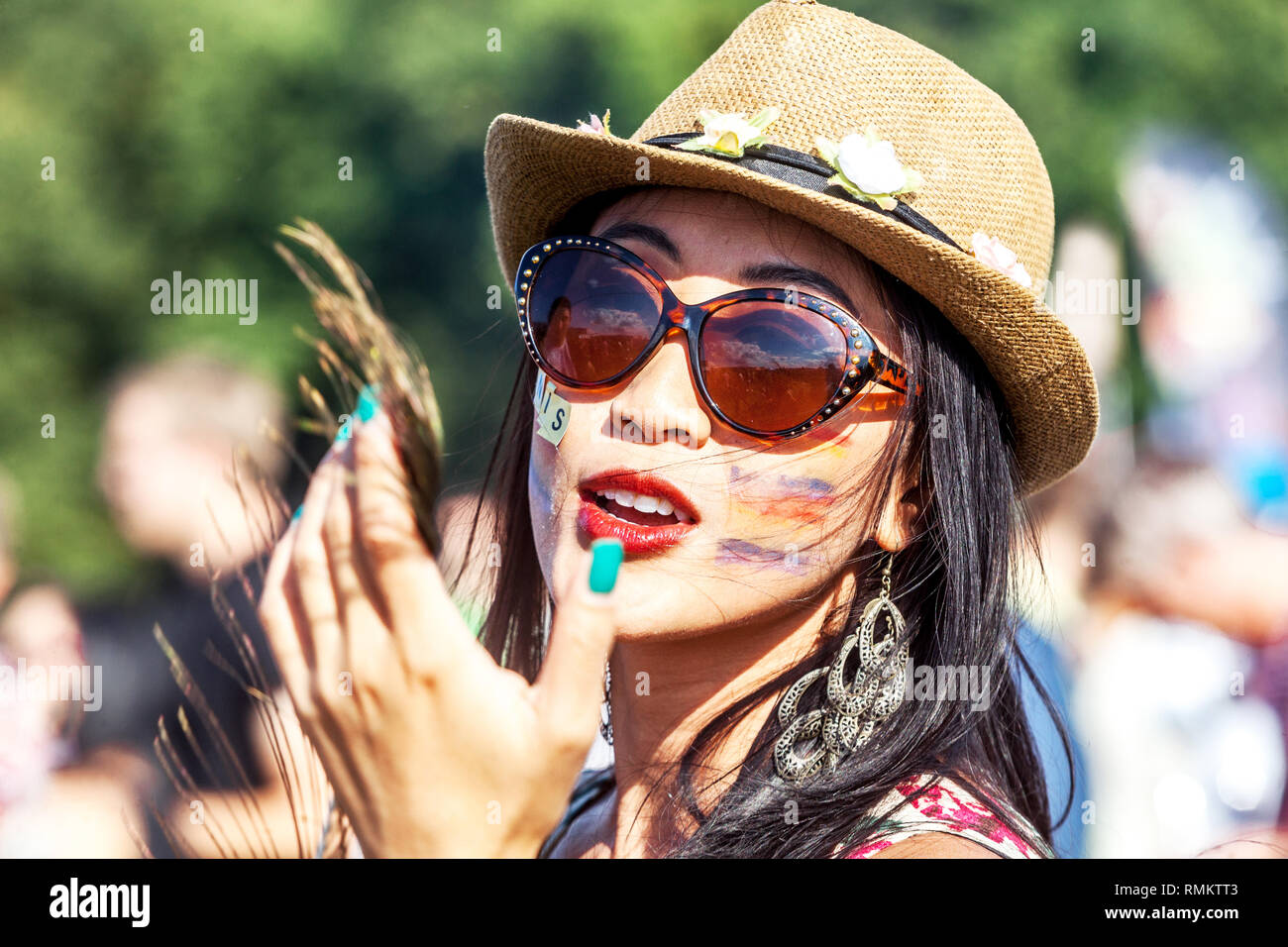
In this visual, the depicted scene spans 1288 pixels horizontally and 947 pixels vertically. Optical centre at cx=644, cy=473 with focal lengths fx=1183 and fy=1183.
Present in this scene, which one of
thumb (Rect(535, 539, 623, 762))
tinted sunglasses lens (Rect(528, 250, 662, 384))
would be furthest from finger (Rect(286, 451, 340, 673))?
tinted sunglasses lens (Rect(528, 250, 662, 384))

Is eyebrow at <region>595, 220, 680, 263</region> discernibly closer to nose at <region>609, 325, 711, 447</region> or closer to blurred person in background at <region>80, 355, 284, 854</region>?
nose at <region>609, 325, 711, 447</region>

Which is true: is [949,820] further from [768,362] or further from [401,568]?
[401,568]

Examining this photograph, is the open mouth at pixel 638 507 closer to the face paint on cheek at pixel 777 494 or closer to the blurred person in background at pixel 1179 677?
the face paint on cheek at pixel 777 494

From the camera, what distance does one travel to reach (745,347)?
1.67 meters

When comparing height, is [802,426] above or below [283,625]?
above

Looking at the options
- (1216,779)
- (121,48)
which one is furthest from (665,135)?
(121,48)

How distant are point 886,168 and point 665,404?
47cm

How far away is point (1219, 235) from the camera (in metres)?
5.47

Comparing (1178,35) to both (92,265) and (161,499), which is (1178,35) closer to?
(161,499)

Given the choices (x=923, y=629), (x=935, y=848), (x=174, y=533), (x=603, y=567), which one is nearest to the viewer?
(x=603, y=567)

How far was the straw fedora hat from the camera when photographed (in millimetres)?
1715

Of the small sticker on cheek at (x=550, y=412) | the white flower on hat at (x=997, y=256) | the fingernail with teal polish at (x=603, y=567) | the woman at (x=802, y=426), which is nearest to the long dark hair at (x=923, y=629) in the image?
the woman at (x=802, y=426)

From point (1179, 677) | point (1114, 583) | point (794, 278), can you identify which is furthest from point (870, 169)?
point (1114, 583)

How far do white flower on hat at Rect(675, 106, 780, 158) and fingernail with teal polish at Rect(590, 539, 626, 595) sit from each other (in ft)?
2.75
